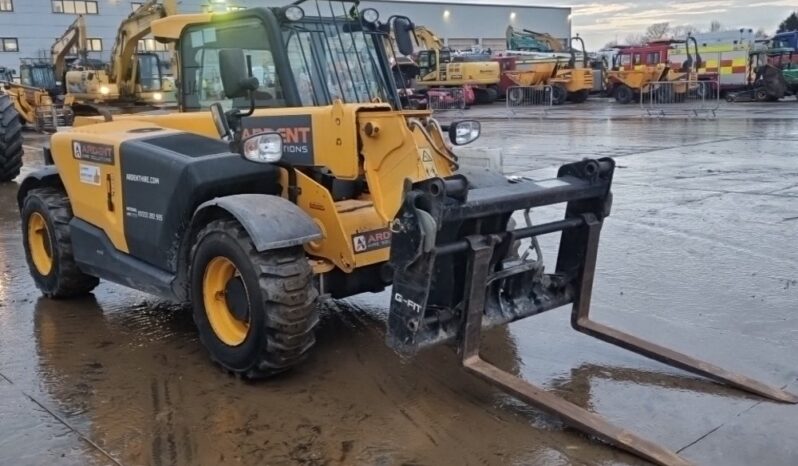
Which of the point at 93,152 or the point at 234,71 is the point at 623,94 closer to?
the point at 93,152

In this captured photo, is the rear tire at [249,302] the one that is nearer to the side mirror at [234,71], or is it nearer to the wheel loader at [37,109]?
the side mirror at [234,71]

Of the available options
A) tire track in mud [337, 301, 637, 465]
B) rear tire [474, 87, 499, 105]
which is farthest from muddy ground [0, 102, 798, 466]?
rear tire [474, 87, 499, 105]

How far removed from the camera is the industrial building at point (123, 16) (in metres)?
53.5

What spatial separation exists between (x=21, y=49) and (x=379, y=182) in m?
57.2

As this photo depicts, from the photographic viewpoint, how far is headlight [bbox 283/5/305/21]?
16.6 feet

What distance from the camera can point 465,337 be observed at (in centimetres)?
425

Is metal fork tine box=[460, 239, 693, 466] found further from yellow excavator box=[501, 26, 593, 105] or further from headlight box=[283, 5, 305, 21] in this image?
yellow excavator box=[501, 26, 593, 105]

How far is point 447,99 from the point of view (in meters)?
35.6

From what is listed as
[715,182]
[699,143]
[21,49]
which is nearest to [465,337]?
[715,182]

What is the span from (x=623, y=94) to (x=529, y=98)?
13.2ft

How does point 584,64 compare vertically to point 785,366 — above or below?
above

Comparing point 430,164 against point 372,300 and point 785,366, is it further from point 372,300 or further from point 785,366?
point 785,366

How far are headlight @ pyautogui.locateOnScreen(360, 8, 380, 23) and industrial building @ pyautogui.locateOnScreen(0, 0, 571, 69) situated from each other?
18001 millimetres

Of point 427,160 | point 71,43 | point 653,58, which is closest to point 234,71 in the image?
point 427,160
